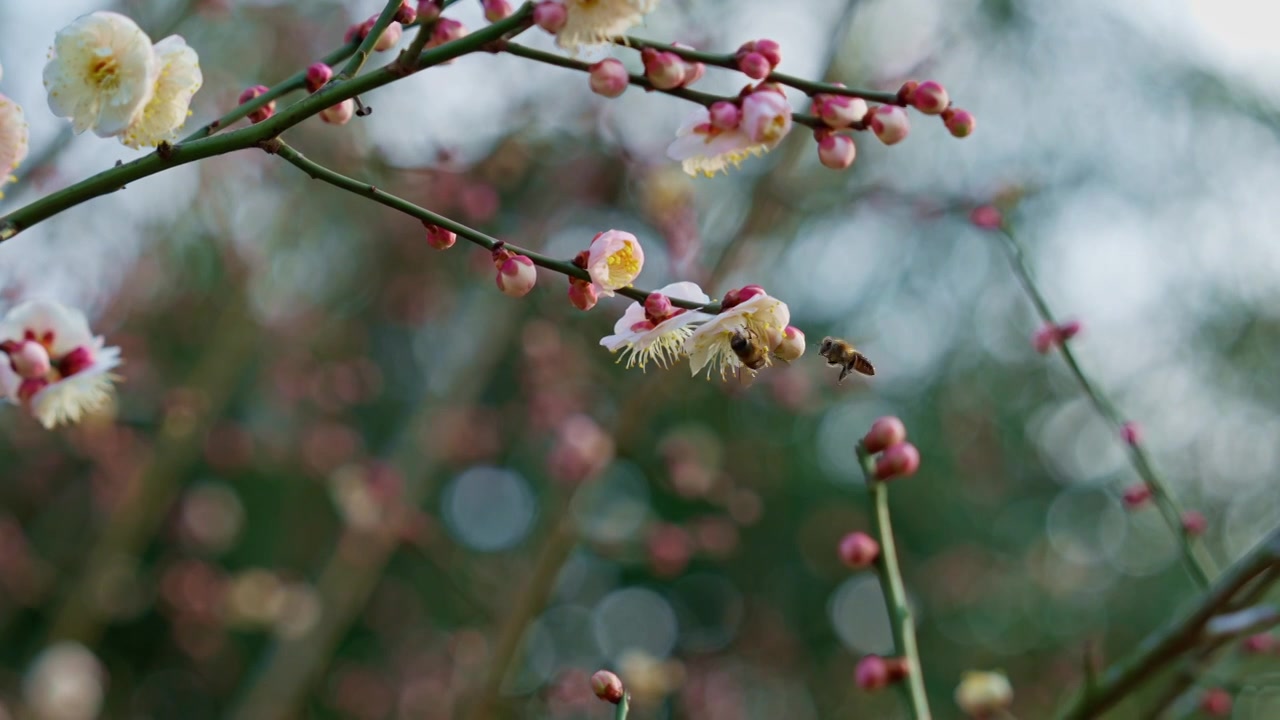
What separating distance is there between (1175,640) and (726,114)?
0.67 m

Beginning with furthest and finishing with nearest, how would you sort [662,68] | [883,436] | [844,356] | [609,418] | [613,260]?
[609,418]
[844,356]
[883,436]
[613,260]
[662,68]

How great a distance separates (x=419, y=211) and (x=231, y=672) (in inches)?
286

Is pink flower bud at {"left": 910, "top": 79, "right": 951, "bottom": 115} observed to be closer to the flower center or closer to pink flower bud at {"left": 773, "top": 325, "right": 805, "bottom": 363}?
pink flower bud at {"left": 773, "top": 325, "right": 805, "bottom": 363}

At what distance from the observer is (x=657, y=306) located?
1061 mm

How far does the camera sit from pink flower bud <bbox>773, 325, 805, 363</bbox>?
1.12 meters

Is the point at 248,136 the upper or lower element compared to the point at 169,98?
lower

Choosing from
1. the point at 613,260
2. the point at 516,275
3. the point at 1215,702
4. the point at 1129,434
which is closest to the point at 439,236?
the point at 516,275

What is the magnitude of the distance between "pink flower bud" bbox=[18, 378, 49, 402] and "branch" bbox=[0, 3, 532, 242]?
0.41m

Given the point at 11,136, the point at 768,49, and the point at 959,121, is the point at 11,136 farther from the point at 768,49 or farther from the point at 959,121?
the point at 959,121

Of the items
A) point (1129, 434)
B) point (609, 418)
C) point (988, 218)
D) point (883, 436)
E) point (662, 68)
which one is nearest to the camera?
point (662, 68)

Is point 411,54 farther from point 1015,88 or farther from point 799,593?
point 799,593

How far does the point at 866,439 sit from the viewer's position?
1271 mm

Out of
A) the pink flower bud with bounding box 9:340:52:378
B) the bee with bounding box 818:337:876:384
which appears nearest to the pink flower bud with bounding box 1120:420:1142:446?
the bee with bounding box 818:337:876:384

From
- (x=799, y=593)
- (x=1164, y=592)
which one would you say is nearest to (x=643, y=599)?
(x=799, y=593)
